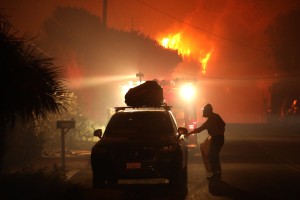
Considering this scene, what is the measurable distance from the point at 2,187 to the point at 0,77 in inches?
Result: 86.8

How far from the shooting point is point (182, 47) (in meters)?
82.0

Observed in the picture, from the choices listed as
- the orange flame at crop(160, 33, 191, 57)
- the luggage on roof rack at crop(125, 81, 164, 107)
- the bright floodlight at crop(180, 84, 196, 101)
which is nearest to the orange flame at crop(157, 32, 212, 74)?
the orange flame at crop(160, 33, 191, 57)

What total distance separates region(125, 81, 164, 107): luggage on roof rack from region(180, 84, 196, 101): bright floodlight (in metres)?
6.94

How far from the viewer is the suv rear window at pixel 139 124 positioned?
13797 millimetres

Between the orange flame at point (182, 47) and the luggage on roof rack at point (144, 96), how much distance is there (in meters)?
54.4

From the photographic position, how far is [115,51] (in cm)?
5797

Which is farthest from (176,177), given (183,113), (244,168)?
(183,113)

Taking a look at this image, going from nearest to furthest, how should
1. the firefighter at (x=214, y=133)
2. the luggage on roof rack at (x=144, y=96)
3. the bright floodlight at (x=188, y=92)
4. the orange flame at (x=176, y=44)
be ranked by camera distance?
the firefighter at (x=214, y=133) < the luggage on roof rack at (x=144, y=96) < the bright floodlight at (x=188, y=92) < the orange flame at (x=176, y=44)

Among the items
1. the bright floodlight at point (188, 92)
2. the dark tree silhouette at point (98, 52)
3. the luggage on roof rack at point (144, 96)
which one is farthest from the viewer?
the dark tree silhouette at point (98, 52)

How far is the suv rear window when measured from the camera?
45.3 ft

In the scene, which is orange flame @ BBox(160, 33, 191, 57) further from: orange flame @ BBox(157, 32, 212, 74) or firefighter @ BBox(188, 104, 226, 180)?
firefighter @ BBox(188, 104, 226, 180)

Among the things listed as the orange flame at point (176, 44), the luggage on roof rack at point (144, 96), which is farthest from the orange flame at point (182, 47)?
the luggage on roof rack at point (144, 96)

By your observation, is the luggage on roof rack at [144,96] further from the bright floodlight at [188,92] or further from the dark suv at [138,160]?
the bright floodlight at [188,92]

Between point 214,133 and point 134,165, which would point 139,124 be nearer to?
point 134,165
